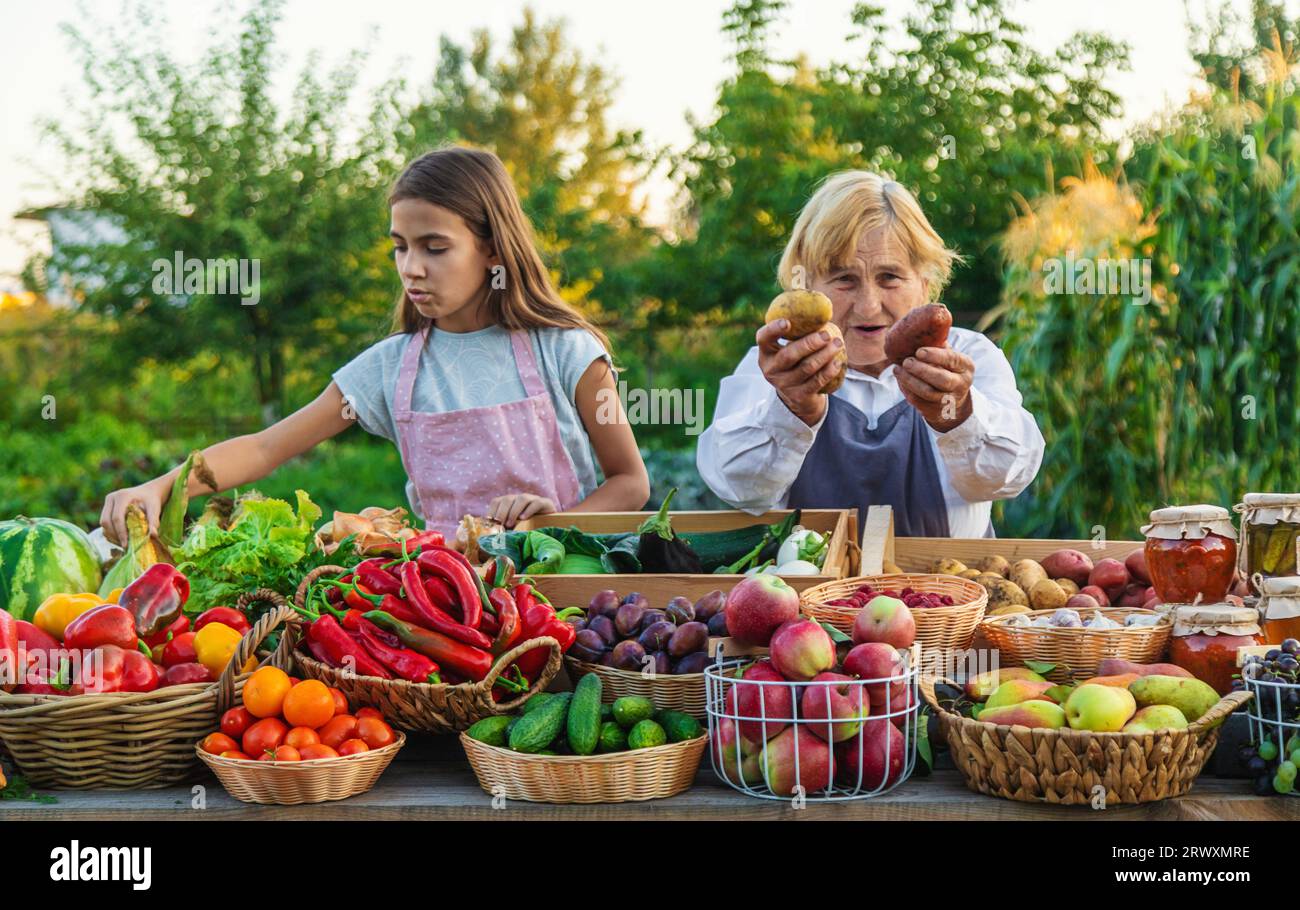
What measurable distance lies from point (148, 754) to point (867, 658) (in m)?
1.34

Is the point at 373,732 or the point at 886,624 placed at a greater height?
the point at 886,624

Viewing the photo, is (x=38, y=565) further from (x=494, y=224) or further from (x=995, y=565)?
(x=995, y=565)

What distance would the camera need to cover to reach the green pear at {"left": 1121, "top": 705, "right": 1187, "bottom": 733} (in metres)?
2.09

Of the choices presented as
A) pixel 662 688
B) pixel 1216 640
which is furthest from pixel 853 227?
pixel 662 688

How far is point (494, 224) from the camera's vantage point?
3850 millimetres

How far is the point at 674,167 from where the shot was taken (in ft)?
42.8

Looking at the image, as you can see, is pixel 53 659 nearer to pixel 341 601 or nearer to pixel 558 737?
pixel 341 601

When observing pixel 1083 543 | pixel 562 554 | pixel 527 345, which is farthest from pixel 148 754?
pixel 1083 543

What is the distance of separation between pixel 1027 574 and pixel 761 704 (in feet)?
4.47

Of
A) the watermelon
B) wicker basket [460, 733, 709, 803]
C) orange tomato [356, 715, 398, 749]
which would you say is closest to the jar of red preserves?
wicker basket [460, 733, 709, 803]

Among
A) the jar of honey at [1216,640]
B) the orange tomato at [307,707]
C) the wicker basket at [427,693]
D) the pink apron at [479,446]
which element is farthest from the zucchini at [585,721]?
the pink apron at [479,446]

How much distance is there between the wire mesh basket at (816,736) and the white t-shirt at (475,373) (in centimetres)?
193

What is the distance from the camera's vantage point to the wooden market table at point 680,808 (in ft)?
6.90

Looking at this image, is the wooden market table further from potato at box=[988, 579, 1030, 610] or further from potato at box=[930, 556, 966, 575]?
potato at box=[930, 556, 966, 575]
